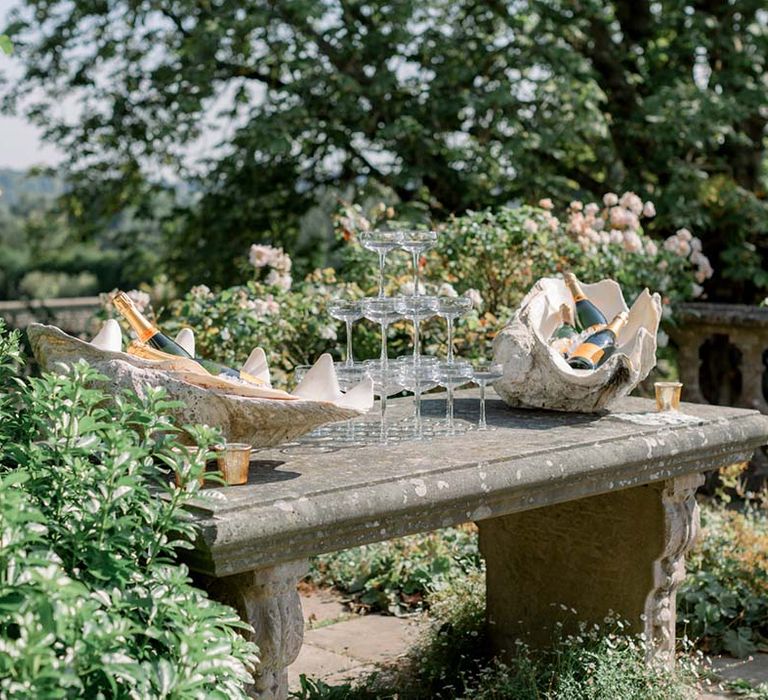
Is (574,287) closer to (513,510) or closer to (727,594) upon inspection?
(513,510)

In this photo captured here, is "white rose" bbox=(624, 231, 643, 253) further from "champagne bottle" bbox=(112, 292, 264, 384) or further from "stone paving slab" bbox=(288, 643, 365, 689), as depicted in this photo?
"champagne bottle" bbox=(112, 292, 264, 384)

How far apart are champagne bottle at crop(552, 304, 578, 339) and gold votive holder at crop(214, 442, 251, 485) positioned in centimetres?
158

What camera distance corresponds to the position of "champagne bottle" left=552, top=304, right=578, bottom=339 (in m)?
3.94

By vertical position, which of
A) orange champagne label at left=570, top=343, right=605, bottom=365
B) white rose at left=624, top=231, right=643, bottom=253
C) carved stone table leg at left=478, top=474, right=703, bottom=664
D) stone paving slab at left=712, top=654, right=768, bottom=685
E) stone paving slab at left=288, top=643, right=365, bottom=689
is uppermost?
white rose at left=624, top=231, right=643, bottom=253

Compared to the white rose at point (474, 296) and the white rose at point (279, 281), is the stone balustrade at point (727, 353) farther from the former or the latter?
the white rose at point (279, 281)

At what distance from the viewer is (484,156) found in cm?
833

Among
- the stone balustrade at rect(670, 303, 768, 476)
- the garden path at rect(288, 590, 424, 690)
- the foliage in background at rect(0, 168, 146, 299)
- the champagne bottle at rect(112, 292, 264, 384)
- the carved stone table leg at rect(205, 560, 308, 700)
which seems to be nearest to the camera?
the carved stone table leg at rect(205, 560, 308, 700)

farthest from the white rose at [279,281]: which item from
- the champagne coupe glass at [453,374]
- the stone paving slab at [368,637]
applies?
the champagne coupe glass at [453,374]

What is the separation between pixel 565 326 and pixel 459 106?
186 inches

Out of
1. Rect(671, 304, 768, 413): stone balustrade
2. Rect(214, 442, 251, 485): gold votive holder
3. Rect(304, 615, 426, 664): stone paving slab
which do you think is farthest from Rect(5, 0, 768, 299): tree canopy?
Rect(214, 442, 251, 485): gold votive holder

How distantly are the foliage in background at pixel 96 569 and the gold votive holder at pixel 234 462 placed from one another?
119 millimetres

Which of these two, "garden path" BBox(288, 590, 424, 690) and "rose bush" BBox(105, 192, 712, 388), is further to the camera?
"rose bush" BBox(105, 192, 712, 388)

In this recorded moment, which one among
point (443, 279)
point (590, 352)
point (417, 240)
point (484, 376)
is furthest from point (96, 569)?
point (443, 279)

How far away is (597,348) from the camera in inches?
150
